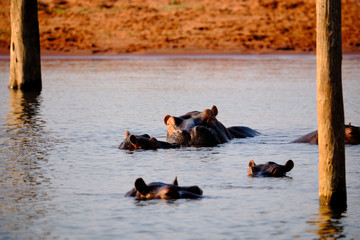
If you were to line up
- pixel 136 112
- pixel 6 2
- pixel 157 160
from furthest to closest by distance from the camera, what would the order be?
1. pixel 6 2
2. pixel 136 112
3. pixel 157 160

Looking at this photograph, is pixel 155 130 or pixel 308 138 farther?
pixel 155 130

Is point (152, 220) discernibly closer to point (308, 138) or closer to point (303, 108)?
point (308, 138)

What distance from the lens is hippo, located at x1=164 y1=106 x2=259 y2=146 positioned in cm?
1277

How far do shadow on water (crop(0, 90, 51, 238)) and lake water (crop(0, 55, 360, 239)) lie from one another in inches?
0.6

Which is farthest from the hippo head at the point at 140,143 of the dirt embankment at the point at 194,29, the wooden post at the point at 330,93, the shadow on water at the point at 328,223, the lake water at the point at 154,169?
the dirt embankment at the point at 194,29

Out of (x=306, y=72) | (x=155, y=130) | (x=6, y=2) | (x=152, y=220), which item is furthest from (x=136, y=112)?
(x=6, y=2)

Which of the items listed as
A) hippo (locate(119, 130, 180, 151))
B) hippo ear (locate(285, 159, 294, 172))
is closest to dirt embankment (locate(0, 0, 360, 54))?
hippo (locate(119, 130, 180, 151))

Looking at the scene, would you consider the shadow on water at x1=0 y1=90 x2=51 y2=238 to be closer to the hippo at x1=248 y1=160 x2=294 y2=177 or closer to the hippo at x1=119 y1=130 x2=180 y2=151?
the hippo at x1=119 y1=130 x2=180 y2=151

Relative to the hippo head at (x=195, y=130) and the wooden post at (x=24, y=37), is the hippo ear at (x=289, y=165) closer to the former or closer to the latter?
the hippo head at (x=195, y=130)

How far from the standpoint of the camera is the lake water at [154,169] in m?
7.73

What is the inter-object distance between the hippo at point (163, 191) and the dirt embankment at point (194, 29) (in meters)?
31.6

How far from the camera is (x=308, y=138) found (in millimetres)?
13016

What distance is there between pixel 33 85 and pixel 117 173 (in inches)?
491

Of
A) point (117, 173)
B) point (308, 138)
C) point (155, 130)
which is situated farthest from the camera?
point (155, 130)
